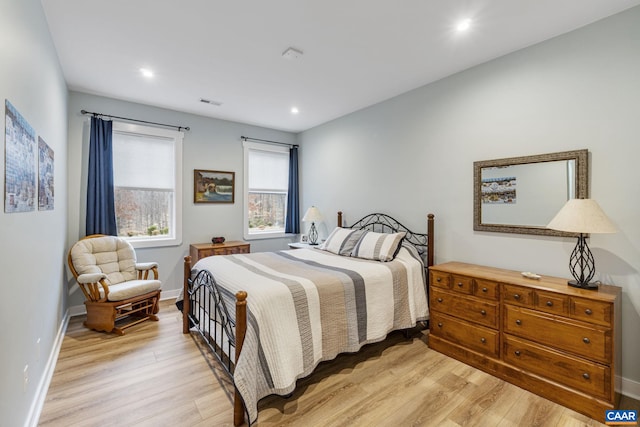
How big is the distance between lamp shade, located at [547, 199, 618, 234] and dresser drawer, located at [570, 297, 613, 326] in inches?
19.0

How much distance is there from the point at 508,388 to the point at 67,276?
4.82 m

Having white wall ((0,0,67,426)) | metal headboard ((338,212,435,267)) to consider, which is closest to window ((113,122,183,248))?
white wall ((0,0,67,426))

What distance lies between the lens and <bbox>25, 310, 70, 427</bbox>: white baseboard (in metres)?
1.81

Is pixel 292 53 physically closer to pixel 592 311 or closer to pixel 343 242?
pixel 343 242

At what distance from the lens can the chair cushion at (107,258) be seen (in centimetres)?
326

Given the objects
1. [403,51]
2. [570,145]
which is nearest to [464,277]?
[570,145]

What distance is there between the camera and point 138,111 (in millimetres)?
4098

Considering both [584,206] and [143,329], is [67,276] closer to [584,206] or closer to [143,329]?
[143,329]

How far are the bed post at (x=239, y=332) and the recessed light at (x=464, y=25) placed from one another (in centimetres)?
263

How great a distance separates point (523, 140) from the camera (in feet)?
8.80

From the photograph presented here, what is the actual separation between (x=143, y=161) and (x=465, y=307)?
4482mm

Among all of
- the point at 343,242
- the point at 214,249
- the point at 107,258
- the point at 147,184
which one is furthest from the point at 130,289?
the point at 343,242

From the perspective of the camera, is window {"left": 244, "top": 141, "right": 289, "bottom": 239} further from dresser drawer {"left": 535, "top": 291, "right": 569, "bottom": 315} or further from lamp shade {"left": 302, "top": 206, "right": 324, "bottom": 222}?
dresser drawer {"left": 535, "top": 291, "right": 569, "bottom": 315}

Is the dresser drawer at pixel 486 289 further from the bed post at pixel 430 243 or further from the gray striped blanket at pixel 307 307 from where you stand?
the bed post at pixel 430 243
